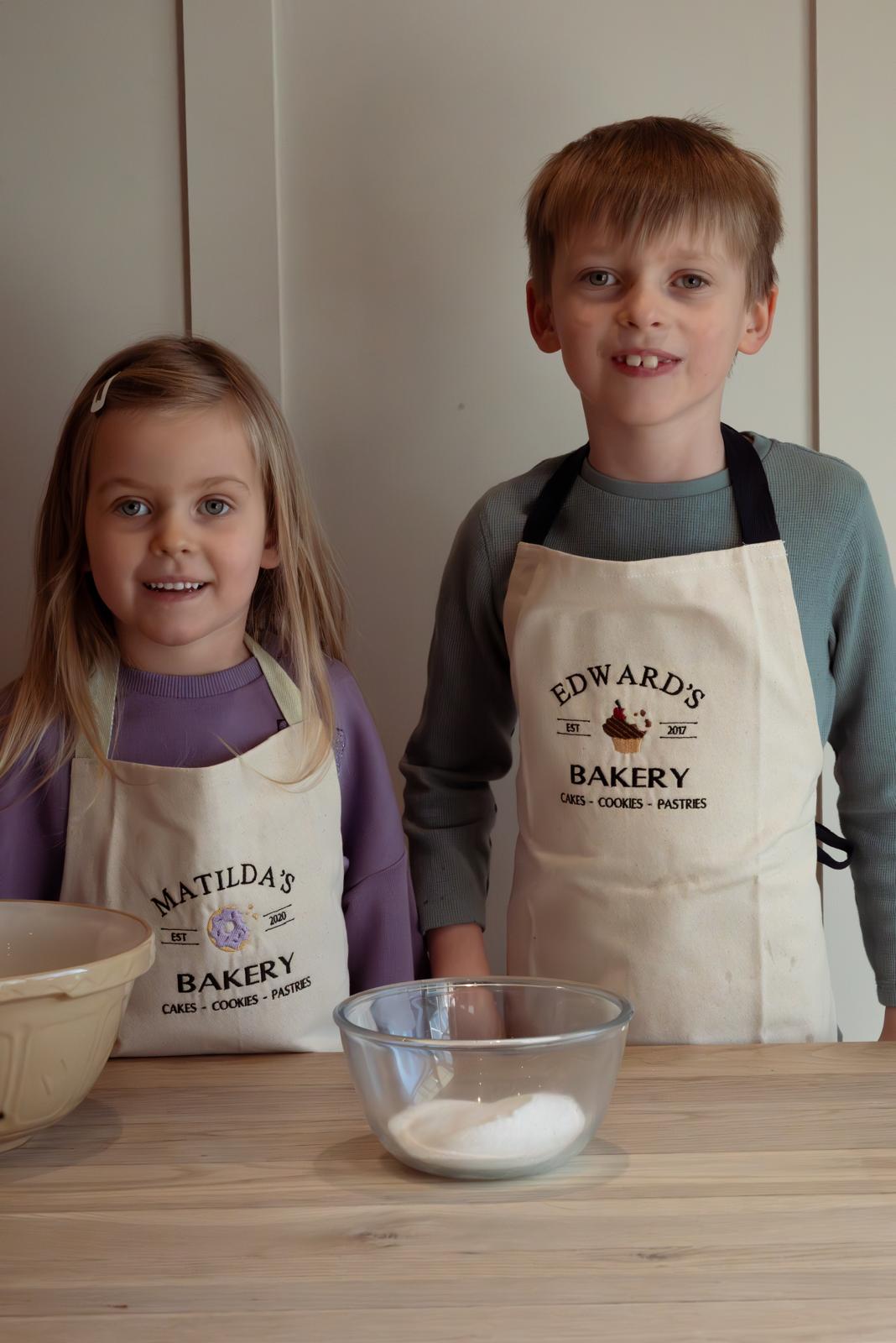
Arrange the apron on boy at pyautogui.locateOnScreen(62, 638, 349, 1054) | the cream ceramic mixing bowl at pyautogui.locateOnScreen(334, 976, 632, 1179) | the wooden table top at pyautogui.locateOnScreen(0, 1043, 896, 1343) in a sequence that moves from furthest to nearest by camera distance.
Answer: the apron on boy at pyautogui.locateOnScreen(62, 638, 349, 1054), the cream ceramic mixing bowl at pyautogui.locateOnScreen(334, 976, 632, 1179), the wooden table top at pyautogui.locateOnScreen(0, 1043, 896, 1343)

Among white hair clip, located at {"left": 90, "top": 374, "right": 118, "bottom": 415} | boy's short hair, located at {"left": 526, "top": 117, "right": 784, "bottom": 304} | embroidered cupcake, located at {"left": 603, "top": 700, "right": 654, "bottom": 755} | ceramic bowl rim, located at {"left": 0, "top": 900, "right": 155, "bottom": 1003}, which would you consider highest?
boy's short hair, located at {"left": 526, "top": 117, "right": 784, "bottom": 304}

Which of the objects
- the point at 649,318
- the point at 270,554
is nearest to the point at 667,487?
the point at 649,318

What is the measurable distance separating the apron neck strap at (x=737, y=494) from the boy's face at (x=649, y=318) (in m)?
0.08

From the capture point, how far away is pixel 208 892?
3.48ft

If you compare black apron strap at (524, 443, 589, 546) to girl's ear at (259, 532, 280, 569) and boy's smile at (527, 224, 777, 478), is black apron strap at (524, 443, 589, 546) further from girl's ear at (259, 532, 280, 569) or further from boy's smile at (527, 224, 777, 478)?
girl's ear at (259, 532, 280, 569)

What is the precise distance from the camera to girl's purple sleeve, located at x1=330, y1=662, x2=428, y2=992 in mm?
1193

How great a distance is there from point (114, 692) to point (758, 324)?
68 centimetres

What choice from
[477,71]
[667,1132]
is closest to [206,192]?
[477,71]

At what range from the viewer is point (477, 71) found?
1.38 m

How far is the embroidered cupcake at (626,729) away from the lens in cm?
108

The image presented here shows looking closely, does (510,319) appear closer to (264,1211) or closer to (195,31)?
(195,31)

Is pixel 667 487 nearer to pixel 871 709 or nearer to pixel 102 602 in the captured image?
pixel 871 709

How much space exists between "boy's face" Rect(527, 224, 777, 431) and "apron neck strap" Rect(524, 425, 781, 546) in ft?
0.27

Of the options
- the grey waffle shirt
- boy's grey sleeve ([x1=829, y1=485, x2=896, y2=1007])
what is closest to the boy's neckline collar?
the grey waffle shirt
